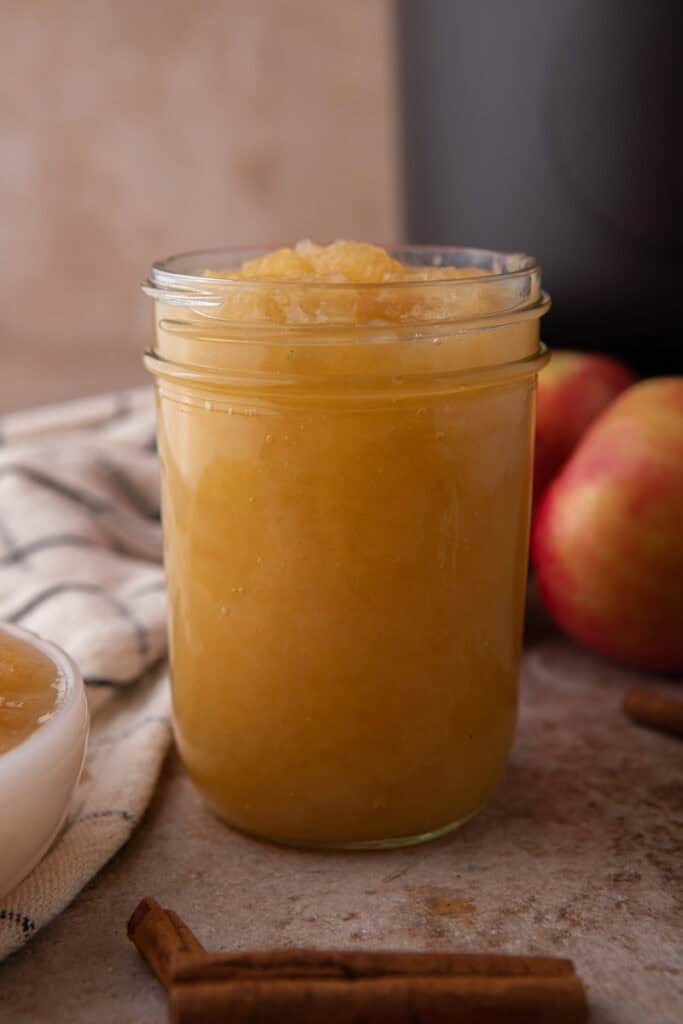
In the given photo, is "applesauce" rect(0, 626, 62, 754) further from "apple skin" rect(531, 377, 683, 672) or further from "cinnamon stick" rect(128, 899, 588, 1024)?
"apple skin" rect(531, 377, 683, 672)

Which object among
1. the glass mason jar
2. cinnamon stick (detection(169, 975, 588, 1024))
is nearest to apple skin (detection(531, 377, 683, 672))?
the glass mason jar

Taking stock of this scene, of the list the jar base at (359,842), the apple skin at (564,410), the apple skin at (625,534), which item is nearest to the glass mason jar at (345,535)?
the jar base at (359,842)

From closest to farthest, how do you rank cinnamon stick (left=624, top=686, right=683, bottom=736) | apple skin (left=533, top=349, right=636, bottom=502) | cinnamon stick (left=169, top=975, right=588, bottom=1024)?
cinnamon stick (left=169, top=975, right=588, bottom=1024)
cinnamon stick (left=624, top=686, right=683, bottom=736)
apple skin (left=533, top=349, right=636, bottom=502)

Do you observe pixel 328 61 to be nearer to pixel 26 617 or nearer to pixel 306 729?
pixel 26 617

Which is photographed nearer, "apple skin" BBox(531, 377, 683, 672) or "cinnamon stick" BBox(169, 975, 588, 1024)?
"cinnamon stick" BBox(169, 975, 588, 1024)

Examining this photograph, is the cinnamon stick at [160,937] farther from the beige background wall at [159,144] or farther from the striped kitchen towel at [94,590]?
the beige background wall at [159,144]

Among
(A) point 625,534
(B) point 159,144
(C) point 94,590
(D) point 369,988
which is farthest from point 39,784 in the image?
(B) point 159,144

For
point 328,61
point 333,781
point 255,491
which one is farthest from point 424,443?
point 328,61
